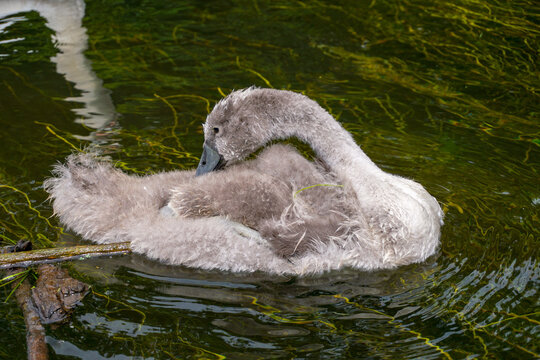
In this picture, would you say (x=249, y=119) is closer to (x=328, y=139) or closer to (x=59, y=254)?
(x=328, y=139)

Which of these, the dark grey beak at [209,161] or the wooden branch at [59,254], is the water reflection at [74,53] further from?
the wooden branch at [59,254]

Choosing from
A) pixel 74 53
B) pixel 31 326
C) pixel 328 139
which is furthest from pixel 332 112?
pixel 31 326

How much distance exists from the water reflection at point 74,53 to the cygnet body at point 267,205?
63.3 inches

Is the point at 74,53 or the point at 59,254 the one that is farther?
the point at 74,53

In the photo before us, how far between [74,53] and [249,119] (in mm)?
3768

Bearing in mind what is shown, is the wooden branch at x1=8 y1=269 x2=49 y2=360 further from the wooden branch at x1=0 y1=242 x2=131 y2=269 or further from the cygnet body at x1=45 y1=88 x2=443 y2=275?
the cygnet body at x1=45 y1=88 x2=443 y2=275

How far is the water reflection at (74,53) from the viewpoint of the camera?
707cm

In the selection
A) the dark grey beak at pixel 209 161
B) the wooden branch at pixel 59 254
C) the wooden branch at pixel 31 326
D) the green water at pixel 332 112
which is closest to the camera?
the wooden branch at pixel 31 326

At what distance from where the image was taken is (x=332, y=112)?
706 centimetres

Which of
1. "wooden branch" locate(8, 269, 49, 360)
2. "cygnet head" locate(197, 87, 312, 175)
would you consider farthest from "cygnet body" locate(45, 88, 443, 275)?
"wooden branch" locate(8, 269, 49, 360)

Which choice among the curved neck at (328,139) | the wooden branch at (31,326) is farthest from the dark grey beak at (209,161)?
the wooden branch at (31,326)

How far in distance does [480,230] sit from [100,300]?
2.68 meters

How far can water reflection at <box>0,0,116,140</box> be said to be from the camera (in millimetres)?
7070

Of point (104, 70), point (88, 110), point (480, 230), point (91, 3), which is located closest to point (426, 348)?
point (480, 230)
